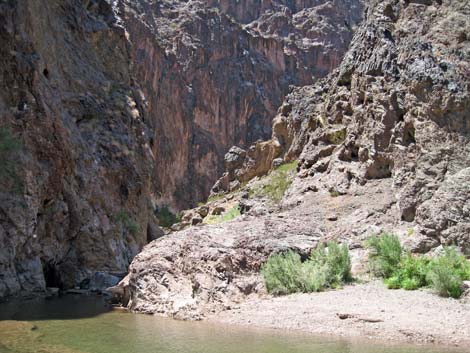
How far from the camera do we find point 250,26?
120750 mm

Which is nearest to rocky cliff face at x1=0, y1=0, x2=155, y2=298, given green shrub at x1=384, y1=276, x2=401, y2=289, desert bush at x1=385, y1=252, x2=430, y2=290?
green shrub at x1=384, y1=276, x2=401, y2=289

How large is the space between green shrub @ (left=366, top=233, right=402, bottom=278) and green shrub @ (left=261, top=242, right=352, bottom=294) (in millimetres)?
956

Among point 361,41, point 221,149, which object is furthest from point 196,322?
point 221,149

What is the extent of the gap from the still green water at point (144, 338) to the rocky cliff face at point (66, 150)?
32.7 ft

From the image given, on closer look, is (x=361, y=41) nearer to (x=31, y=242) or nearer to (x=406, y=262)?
(x=406, y=262)

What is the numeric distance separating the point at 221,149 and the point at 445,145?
261ft

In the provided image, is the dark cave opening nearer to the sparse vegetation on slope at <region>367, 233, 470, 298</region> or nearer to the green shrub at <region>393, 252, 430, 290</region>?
the sparse vegetation on slope at <region>367, 233, 470, 298</region>

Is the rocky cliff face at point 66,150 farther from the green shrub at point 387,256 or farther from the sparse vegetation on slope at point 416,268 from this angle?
the sparse vegetation on slope at point 416,268

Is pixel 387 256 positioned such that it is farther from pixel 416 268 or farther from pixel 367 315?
pixel 367 315

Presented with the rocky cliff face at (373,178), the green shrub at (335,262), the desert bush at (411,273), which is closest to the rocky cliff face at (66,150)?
the rocky cliff face at (373,178)

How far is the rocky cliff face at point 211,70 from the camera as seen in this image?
3536 inches

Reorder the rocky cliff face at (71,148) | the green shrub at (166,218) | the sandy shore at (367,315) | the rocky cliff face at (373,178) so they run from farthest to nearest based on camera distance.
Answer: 1. the green shrub at (166,218)
2. the rocky cliff face at (71,148)
3. the rocky cliff face at (373,178)
4. the sandy shore at (367,315)

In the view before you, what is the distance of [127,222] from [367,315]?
2917 centimetres

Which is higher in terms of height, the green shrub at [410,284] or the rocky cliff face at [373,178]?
the rocky cliff face at [373,178]
